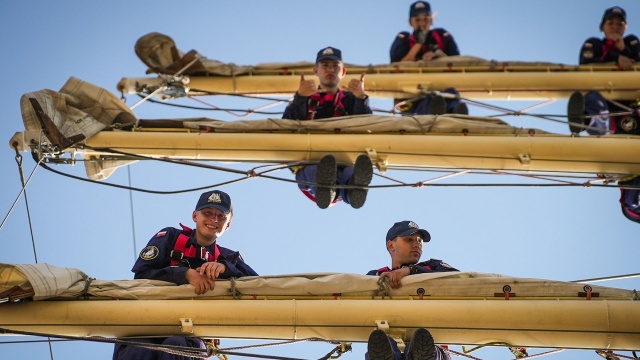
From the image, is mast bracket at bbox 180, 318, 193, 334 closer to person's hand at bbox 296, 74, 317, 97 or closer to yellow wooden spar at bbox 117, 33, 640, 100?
person's hand at bbox 296, 74, 317, 97

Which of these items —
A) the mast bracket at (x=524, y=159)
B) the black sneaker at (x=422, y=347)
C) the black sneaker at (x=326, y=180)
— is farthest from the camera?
the mast bracket at (x=524, y=159)

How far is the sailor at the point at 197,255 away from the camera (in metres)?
8.17

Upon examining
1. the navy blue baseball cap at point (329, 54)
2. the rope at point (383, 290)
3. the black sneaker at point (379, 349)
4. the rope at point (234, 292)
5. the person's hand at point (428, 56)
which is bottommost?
the black sneaker at point (379, 349)

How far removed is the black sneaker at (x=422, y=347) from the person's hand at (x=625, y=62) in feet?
22.0

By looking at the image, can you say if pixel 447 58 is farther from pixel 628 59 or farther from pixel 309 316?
pixel 309 316

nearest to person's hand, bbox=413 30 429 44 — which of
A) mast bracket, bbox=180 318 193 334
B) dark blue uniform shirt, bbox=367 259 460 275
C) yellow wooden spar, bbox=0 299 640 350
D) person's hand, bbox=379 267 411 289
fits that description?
dark blue uniform shirt, bbox=367 259 460 275

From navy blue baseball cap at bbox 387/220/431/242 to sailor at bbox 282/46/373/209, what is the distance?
326 millimetres

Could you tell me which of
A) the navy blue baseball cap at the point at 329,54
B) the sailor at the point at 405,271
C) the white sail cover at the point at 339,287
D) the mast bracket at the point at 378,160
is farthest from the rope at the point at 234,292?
the navy blue baseball cap at the point at 329,54

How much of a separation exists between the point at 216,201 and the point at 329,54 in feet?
9.42

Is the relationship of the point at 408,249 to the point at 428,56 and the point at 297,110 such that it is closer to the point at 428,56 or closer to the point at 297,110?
the point at 297,110

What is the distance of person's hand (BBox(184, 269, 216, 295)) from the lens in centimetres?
811

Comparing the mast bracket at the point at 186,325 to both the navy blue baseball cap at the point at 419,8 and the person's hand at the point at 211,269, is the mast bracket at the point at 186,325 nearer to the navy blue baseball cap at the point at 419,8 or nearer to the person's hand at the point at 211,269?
the person's hand at the point at 211,269

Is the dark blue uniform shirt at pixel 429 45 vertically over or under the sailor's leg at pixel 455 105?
over

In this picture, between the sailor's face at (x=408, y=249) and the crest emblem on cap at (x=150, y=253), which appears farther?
the sailor's face at (x=408, y=249)
